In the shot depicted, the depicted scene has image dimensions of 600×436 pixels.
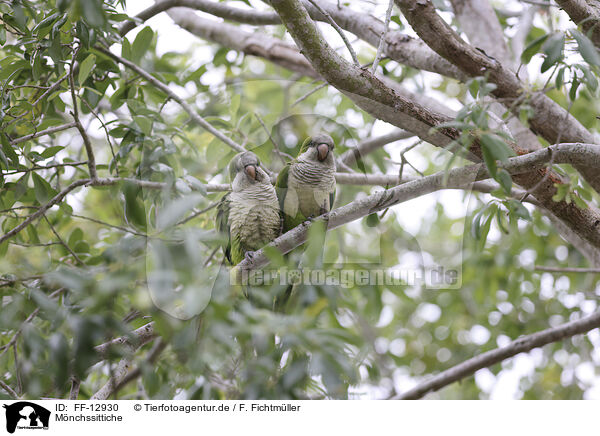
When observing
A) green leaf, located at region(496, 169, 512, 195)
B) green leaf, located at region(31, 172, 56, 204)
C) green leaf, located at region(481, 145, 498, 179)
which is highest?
green leaf, located at region(481, 145, 498, 179)

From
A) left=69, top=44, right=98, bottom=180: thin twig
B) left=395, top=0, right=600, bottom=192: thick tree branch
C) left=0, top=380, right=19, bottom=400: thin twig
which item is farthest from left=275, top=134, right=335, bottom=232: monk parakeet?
left=0, top=380, right=19, bottom=400: thin twig

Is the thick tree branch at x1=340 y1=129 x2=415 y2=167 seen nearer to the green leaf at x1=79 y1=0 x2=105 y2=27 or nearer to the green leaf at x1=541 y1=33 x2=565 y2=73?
the green leaf at x1=541 y1=33 x2=565 y2=73

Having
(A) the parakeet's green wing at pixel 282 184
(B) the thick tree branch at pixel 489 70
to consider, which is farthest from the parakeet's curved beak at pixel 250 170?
(B) the thick tree branch at pixel 489 70

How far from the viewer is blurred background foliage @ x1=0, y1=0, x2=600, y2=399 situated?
2.87 feet

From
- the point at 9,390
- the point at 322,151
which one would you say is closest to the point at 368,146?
the point at 322,151

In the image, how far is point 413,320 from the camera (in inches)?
136

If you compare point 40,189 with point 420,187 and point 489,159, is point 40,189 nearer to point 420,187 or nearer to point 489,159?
point 420,187

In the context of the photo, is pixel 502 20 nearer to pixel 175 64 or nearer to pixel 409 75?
pixel 409 75

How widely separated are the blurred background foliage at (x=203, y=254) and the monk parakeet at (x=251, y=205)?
11 cm

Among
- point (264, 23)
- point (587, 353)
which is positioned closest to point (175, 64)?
point (264, 23)

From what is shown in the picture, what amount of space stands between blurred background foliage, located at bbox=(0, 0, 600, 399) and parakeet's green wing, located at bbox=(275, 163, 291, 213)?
0.08m

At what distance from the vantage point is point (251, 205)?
174 cm

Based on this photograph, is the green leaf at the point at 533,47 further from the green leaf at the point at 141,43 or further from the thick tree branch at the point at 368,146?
the green leaf at the point at 141,43
